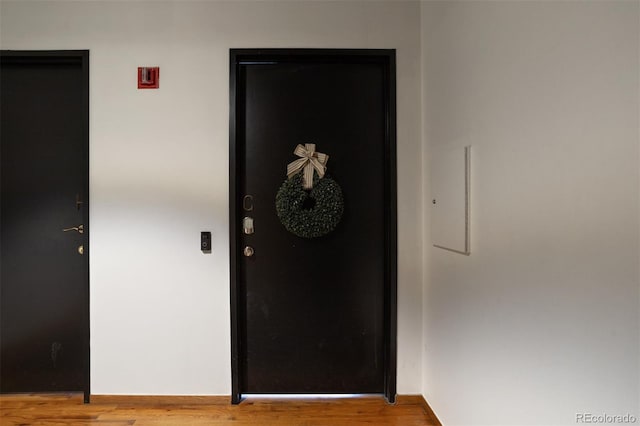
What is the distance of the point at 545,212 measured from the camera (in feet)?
3.16

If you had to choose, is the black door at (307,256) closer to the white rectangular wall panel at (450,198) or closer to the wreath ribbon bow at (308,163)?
the wreath ribbon bow at (308,163)

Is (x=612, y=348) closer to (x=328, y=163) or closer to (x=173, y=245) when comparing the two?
(x=328, y=163)

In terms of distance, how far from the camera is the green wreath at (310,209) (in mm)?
1821

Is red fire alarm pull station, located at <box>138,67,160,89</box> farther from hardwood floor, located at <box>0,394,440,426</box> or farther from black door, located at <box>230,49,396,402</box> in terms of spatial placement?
hardwood floor, located at <box>0,394,440,426</box>

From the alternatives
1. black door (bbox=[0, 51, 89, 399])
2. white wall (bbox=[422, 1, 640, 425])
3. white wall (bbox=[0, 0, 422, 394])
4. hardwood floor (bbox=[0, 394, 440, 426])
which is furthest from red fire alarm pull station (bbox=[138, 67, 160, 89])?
hardwood floor (bbox=[0, 394, 440, 426])

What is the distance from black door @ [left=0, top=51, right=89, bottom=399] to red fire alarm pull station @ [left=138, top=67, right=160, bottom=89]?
40 centimetres

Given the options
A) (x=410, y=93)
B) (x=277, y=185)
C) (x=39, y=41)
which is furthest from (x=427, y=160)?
(x=39, y=41)

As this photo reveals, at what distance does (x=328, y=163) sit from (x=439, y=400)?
143 centimetres

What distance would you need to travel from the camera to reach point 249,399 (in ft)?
6.25

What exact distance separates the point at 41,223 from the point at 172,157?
3.00 feet

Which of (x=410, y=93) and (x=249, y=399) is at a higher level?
(x=410, y=93)

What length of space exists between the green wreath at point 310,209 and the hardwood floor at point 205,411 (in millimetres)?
1000

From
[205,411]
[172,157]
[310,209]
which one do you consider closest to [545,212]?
[310,209]

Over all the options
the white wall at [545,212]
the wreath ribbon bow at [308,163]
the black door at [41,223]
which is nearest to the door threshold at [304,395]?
the white wall at [545,212]
